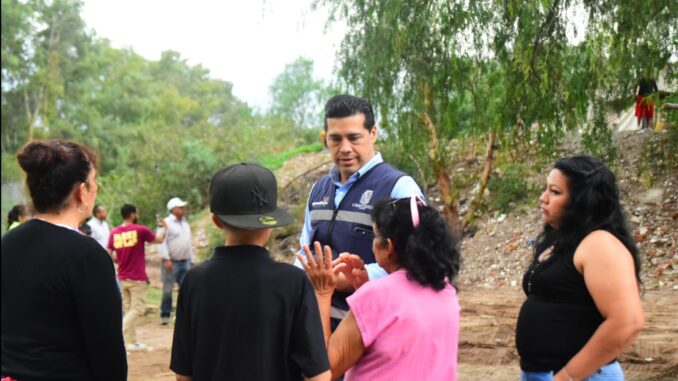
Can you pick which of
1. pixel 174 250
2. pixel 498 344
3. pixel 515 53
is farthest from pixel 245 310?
pixel 174 250

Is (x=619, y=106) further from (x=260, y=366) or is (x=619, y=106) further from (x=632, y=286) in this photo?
(x=260, y=366)

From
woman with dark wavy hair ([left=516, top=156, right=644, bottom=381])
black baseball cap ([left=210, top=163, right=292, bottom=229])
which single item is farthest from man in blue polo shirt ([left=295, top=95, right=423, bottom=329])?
black baseball cap ([left=210, top=163, right=292, bottom=229])

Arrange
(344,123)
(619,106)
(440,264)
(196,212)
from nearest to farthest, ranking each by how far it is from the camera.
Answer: (440,264) < (344,123) < (619,106) < (196,212)

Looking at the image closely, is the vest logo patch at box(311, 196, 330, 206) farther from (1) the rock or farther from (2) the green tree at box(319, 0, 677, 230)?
(1) the rock

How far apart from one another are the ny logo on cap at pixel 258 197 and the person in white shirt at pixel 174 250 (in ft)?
30.7

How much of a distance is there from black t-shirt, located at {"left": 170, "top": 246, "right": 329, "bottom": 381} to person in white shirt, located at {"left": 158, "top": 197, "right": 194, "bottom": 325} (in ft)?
30.7

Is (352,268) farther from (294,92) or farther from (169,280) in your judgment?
(294,92)

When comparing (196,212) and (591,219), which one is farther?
(196,212)

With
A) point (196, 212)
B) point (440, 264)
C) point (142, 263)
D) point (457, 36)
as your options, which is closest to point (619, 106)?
point (457, 36)

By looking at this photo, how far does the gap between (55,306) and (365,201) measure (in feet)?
5.03

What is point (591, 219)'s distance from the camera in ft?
10.6

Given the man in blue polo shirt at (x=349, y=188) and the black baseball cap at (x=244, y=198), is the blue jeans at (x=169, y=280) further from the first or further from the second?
the black baseball cap at (x=244, y=198)

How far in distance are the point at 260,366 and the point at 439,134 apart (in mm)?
9451

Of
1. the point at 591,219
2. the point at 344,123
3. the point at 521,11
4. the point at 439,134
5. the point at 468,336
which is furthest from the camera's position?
the point at 439,134
